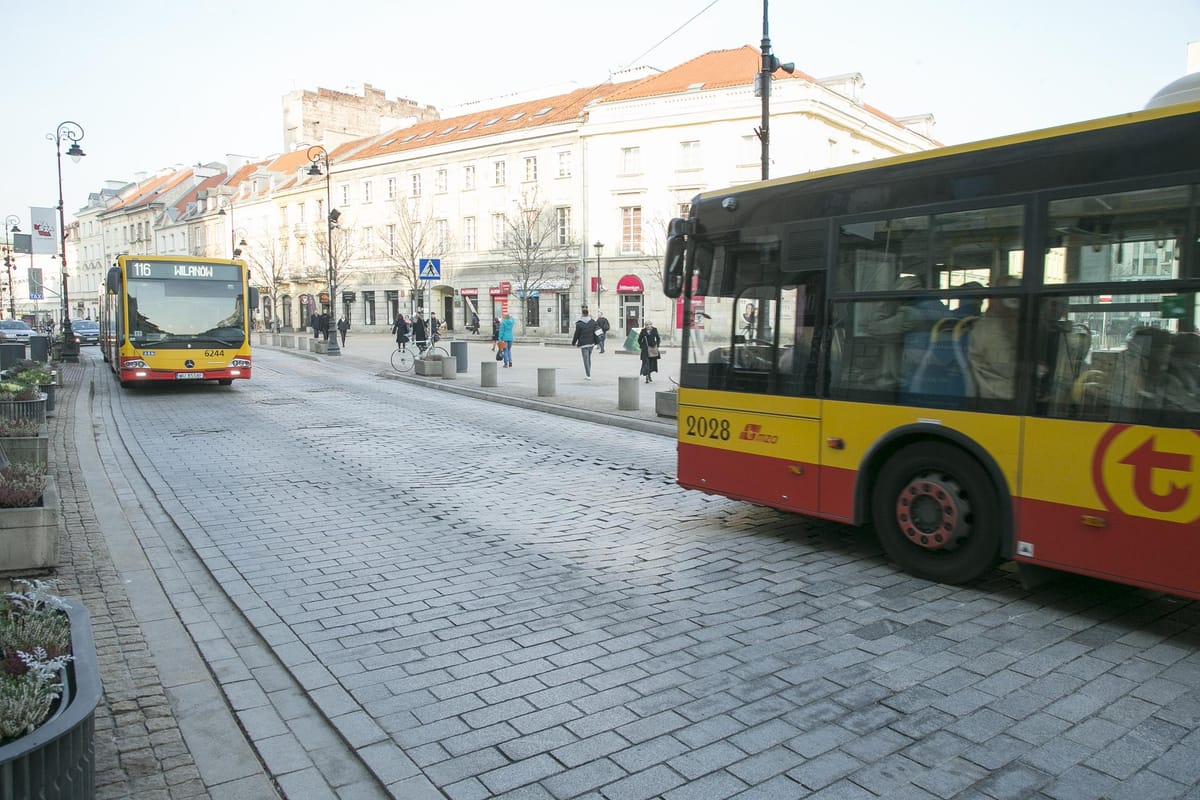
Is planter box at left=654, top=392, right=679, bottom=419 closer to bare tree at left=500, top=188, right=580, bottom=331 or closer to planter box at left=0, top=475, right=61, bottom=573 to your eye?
planter box at left=0, top=475, right=61, bottom=573

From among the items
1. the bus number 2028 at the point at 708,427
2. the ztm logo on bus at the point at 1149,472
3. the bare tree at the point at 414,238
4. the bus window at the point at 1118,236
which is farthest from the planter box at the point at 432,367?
the bare tree at the point at 414,238

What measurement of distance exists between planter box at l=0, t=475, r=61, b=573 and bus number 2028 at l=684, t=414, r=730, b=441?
497 centimetres

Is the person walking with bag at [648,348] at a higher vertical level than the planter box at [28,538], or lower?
higher

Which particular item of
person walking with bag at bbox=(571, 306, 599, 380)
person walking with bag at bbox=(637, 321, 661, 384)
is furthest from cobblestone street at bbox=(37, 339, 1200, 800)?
person walking with bag at bbox=(571, 306, 599, 380)

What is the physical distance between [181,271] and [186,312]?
2.90ft

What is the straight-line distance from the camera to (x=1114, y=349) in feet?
15.9

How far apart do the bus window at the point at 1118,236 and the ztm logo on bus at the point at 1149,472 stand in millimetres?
906

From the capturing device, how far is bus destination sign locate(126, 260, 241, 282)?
17.3 m

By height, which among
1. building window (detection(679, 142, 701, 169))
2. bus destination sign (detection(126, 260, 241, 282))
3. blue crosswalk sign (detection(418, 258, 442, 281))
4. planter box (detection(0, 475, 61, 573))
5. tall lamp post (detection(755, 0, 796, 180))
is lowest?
planter box (detection(0, 475, 61, 573))

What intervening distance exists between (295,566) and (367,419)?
28.0 feet

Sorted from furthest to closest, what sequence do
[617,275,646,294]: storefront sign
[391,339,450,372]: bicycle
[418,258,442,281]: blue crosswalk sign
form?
[617,275,646,294]: storefront sign → [391,339,450,372]: bicycle → [418,258,442,281]: blue crosswalk sign

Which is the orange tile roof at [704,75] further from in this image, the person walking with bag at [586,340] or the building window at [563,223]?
the person walking with bag at [586,340]

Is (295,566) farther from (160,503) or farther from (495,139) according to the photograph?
(495,139)

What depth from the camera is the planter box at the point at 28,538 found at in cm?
559
